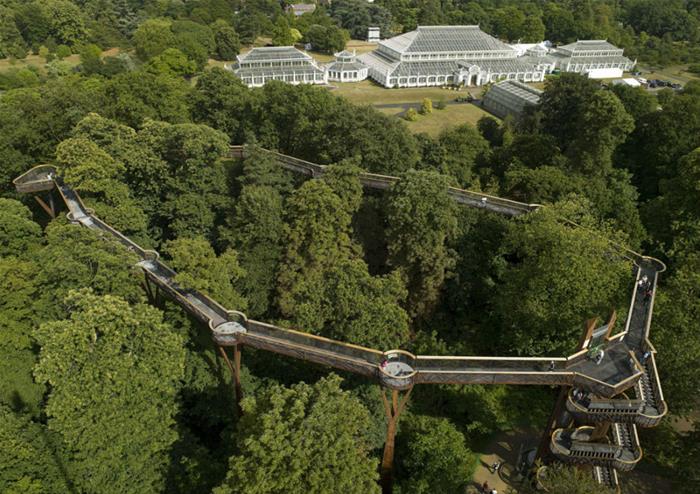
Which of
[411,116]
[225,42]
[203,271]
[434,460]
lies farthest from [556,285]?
[225,42]

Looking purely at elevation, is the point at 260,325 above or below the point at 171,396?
above

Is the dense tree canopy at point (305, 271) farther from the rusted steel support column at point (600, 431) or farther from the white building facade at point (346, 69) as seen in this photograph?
the white building facade at point (346, 69)

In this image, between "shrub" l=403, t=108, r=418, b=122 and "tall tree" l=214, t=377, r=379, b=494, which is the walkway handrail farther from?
"shrub" l=403, t=108, r=418, b=122

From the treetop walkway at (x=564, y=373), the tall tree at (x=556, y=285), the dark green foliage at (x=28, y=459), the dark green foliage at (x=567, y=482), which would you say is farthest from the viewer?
the tall tree at (x=556, y=285)

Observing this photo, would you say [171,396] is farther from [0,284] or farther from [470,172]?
[470,172]

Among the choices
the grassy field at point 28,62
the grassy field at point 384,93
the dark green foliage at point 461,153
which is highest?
the dark green foliage at point 461,153

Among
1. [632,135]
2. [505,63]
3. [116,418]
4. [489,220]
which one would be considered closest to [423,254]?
[489,220]

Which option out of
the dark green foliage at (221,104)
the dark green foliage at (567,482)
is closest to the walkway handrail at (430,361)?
the dark green foliage at (567,482)
